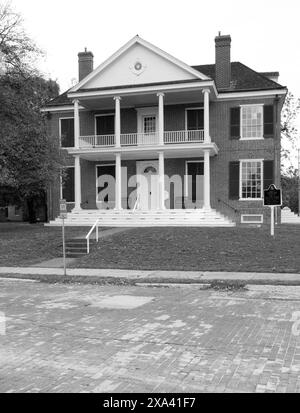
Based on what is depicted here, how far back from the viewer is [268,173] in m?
27.7

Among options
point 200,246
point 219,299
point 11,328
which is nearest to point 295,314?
point 219,299

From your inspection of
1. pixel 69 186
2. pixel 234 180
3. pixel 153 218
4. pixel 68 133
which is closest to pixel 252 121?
pixel 234 180

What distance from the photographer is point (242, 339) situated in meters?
6.77

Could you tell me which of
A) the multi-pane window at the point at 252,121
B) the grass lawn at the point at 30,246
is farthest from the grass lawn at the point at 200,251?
the multi-pane window at the point at 252,121

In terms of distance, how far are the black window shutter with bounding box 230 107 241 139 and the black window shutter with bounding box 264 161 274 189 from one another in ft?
7.57

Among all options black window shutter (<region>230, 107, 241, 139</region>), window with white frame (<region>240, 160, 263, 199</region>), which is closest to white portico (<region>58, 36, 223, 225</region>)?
black window shutter (<region>230, 107, 241, 139</region>)

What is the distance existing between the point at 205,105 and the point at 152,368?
21.9m

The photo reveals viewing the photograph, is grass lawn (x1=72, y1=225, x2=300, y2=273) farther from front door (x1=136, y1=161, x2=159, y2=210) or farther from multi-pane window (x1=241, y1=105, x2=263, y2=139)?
multi-pane window (x1=241, y1=105, x2=263, y2=139)

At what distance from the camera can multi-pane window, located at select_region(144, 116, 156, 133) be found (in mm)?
29641

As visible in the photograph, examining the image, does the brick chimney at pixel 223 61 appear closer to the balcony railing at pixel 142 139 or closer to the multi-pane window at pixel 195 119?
the multi-pane window at pixel 195 119

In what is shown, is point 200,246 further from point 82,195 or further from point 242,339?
point 82,195

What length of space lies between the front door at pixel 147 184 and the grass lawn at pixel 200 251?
28.0 feet

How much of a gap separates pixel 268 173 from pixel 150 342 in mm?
22307

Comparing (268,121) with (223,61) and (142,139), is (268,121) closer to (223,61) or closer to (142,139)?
(223,61)
